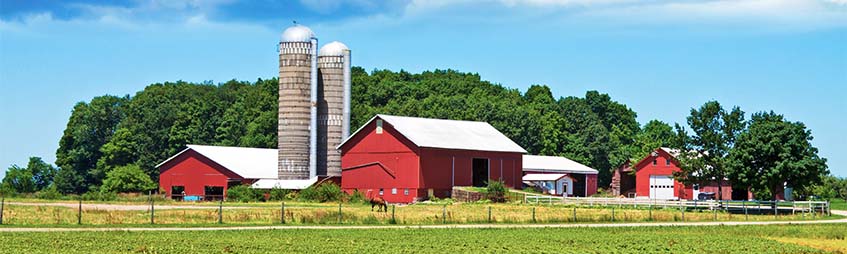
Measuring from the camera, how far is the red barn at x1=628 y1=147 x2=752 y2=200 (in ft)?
322

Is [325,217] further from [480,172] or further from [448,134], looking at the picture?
[480,172]

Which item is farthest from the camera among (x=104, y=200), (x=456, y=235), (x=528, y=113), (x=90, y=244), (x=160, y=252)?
(x=528, y=113)

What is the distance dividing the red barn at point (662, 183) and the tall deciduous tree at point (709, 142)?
18722 mm

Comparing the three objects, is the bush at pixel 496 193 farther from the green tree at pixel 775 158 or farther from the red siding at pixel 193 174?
the red siding at pixel 193 174

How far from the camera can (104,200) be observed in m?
83.7

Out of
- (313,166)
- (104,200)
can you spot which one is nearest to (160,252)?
(104,200)

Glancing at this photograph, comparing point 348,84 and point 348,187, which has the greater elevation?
point 348,84

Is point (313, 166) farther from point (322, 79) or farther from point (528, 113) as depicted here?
point (528, 113)

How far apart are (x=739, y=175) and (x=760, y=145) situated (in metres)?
2.19

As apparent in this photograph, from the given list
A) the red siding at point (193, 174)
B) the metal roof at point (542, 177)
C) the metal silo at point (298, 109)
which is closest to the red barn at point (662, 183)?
the metal roof at point (542, 177)

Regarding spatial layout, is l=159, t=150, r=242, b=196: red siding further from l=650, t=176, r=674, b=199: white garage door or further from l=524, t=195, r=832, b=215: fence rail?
l=650, t=176, r=674, b=199: white garage door

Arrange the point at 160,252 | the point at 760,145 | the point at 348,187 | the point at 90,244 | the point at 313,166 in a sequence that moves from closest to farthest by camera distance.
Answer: the point at 160,252, the point at 90,244, the point at 760,145, the point at 348,187, the point at 313,166

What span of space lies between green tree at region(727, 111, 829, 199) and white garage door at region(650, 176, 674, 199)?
86.9ft

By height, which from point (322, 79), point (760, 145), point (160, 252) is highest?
point (322, 79)
